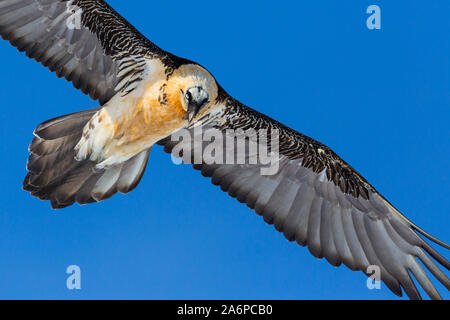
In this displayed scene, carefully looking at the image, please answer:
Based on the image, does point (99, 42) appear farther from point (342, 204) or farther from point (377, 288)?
point (377, 288)

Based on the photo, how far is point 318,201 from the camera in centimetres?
1089

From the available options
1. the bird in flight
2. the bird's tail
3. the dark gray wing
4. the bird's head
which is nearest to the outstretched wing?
the bird in flight

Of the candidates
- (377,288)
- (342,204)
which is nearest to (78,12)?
(342,204)

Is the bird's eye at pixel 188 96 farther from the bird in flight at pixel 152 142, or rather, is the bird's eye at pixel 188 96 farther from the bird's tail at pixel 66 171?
the bird's tail at pixel 66 171

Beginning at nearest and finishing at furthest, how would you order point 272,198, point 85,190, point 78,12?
point 78,12 → point 85,190 → point 272,198

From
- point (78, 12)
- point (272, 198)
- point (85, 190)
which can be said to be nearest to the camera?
point (78, 12)

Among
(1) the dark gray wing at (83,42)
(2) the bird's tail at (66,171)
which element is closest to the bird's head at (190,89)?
(1) the dark gray wing at (83,42)

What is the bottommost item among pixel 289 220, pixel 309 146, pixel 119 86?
pixel 289 220

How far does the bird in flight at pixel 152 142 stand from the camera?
9.76 m

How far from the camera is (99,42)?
32.6ft

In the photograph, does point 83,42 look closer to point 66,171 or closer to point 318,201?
point 66,171

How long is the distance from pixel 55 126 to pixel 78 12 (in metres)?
1.61

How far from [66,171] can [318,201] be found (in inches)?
145

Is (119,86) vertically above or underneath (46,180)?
above
